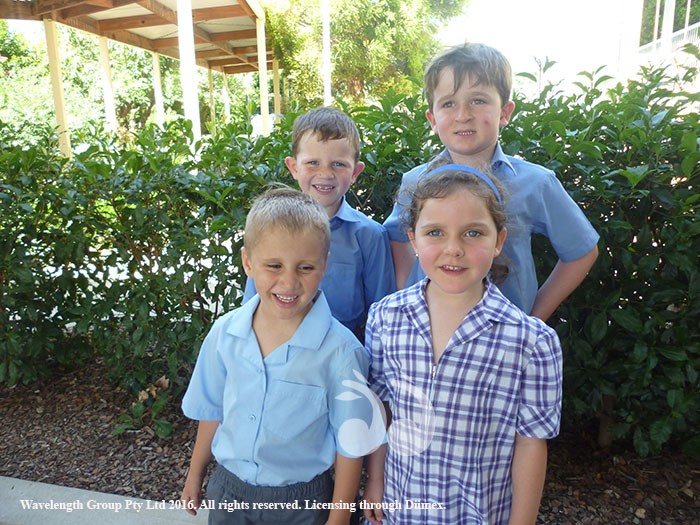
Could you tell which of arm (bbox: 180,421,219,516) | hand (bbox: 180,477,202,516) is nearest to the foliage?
arm (bbox: 180,421,219,516)

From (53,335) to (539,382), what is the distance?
10.5ft

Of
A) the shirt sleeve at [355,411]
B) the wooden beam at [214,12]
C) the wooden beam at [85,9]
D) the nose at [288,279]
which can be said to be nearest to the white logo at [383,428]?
the shirt sleeve at [355,411]

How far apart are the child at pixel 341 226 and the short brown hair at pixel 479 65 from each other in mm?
451

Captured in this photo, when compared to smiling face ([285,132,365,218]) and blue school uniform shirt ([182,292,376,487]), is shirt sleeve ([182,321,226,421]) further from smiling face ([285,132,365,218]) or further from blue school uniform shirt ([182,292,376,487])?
smiling face ([285,132,365,218])

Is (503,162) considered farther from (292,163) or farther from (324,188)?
(292,163)

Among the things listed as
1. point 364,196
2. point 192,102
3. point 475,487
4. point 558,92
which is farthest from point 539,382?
point 192,102

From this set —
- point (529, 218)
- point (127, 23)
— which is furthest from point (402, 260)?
point (127, 23)

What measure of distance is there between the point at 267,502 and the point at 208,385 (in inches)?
15.9

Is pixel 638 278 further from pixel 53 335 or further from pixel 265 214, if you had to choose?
pixel 53 335

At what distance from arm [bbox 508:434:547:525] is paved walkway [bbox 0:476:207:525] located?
151 cm

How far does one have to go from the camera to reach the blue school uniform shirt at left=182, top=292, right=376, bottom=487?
1.52 meters

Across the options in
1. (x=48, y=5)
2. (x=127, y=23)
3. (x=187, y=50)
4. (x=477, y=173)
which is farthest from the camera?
(x=127, y=23)

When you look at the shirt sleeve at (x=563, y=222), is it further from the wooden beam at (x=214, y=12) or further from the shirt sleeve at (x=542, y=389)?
the wooden beam at (x=214, y=12)

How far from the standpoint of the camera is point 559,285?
6.07 ft
